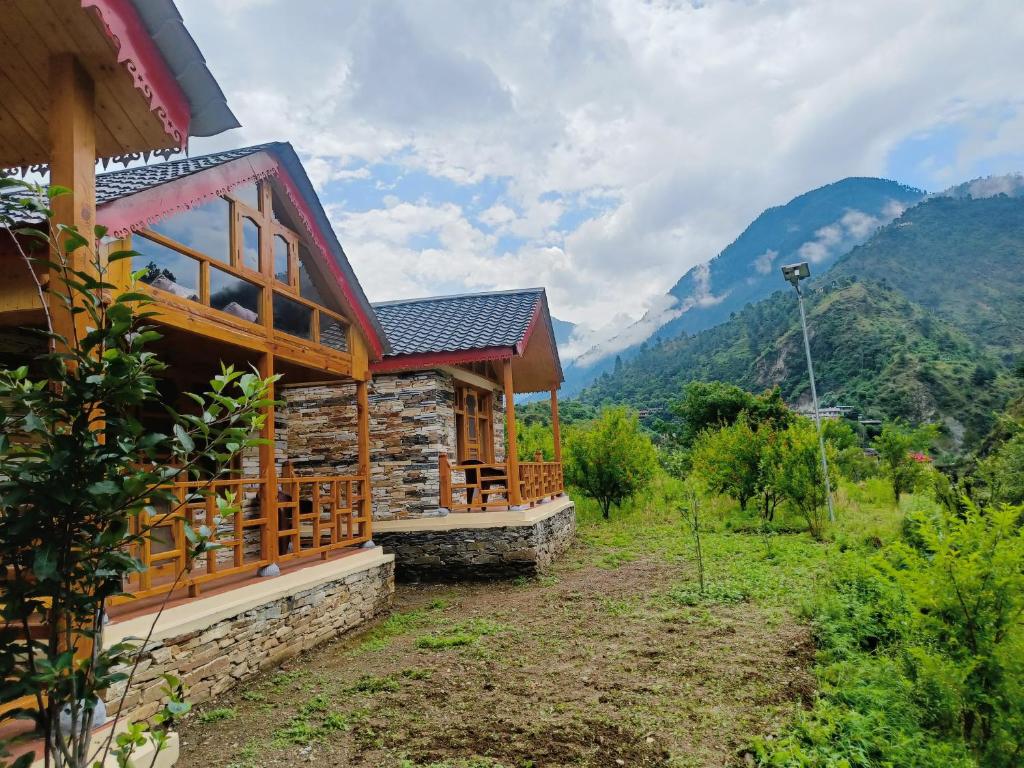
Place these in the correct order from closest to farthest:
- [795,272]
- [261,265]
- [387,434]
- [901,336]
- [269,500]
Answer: [269,500] < [261,265] < [387,434] < [795,272] < [901,336]

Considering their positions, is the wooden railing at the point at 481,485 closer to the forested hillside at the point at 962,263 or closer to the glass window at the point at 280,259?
the glass window at the point at 280,259

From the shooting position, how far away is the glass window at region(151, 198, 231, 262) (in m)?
5.55

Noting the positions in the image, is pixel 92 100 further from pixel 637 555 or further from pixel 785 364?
pixel 785 364

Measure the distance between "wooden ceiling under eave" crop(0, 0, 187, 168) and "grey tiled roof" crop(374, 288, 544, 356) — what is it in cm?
625

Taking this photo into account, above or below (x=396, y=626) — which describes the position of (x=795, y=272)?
above

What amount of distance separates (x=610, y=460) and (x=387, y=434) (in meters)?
7.59

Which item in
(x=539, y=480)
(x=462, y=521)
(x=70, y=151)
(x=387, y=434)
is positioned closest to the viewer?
(x=70, y=151)

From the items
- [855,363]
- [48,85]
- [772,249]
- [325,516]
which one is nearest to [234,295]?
[325,516]

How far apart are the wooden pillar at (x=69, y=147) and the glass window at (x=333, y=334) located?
4734 mm

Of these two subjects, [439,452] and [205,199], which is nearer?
[205,199]

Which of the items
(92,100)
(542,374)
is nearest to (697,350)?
(542,374)

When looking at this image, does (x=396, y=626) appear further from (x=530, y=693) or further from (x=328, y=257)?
(x=328, y=257)

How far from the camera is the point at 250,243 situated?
6605mm

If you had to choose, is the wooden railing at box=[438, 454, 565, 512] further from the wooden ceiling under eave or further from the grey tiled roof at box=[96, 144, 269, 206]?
the wooden ceiling under eave
